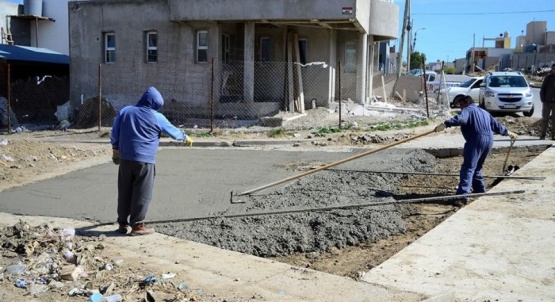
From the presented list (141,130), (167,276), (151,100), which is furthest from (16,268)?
(151,100)

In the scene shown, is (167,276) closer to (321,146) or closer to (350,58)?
(321,146)

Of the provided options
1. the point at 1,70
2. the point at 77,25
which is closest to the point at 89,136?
the point at 77,25

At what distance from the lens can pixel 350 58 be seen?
2281 cm

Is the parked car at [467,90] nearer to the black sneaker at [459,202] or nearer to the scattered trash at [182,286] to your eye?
the black sneaker at [459,202]

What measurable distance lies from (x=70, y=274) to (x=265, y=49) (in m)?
18.4

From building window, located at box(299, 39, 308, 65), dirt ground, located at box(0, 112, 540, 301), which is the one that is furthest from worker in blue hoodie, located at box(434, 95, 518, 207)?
building window, located at box(299, 39, 308, 65)

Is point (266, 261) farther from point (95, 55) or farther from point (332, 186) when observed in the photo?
point (95, 55)

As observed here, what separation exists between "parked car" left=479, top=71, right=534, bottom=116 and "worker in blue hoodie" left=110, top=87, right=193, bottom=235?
18.3 m

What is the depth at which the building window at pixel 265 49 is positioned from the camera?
22406 mm

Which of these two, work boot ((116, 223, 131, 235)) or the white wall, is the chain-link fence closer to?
work boot ((116, 223, 131, 235))

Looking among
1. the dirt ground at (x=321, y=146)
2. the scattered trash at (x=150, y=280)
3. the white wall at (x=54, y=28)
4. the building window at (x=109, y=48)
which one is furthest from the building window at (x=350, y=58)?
the white wall at (x=54, y=28)

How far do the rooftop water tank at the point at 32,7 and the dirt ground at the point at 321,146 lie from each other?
18.0m

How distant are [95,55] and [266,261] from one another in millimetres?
19552

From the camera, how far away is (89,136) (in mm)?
18047
